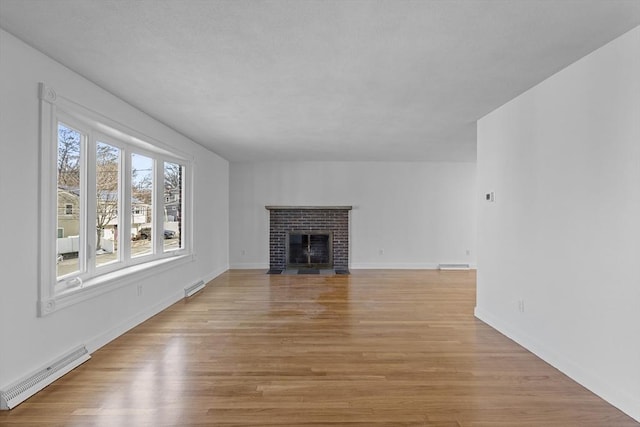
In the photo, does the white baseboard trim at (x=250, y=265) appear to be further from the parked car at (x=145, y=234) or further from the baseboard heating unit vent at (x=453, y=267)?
the baseboard heating unit vent at (x=453, y=267)

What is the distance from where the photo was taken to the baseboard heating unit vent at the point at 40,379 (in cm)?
206

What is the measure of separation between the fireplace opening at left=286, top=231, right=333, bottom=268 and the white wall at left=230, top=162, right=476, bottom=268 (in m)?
0.52

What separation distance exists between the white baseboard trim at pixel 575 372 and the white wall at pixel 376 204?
382 centimetres

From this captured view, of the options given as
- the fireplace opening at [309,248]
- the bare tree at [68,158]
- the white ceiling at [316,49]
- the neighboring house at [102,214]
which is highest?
the white ceiling at [316,49]

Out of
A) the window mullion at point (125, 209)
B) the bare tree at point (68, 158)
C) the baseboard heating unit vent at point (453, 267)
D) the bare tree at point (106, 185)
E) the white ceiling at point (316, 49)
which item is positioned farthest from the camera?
the baseboard heating unit vent at point (453, 267)

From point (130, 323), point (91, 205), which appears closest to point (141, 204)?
point (91, 205)

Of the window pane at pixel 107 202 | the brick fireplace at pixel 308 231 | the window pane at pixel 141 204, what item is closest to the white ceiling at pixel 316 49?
the window pane at pixel 107 202

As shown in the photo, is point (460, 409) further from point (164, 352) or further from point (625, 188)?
point (164, 352)

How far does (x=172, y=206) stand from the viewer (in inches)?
190

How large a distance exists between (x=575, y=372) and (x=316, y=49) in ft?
10.1

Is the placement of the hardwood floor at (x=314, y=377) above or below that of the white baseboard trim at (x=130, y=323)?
below

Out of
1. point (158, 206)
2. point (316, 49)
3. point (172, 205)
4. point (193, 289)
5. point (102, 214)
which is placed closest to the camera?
point (316, 49)

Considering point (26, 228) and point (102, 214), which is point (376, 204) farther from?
point (26, 228)

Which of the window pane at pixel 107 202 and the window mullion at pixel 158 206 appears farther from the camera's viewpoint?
the window mullion at pixel 158 206
